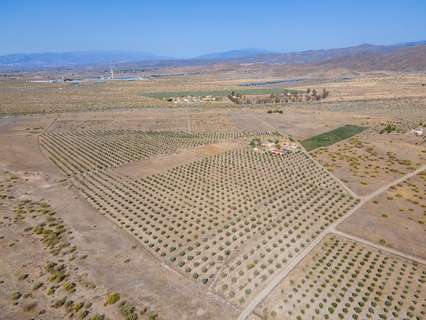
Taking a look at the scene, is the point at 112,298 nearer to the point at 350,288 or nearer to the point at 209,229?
the point at 209,229

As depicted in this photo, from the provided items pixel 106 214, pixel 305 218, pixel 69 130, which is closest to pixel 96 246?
pixel 106 214

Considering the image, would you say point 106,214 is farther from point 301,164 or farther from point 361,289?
point 301,164

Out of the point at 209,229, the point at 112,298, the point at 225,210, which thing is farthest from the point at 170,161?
the point at 112,298

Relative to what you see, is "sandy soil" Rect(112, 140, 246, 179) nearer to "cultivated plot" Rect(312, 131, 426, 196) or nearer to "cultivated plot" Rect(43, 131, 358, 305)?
"cultivated plot" Rect(43, 131, 358, 305)

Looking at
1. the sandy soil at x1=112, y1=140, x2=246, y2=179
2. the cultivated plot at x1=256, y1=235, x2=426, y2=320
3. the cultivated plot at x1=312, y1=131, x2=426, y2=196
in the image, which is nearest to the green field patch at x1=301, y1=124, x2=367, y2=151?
the cultivated plot at x1=312, y1=131, x2=426, y2=196

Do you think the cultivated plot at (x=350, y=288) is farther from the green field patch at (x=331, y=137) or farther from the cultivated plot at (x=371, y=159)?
the green field patch at (x=331, y=137)
